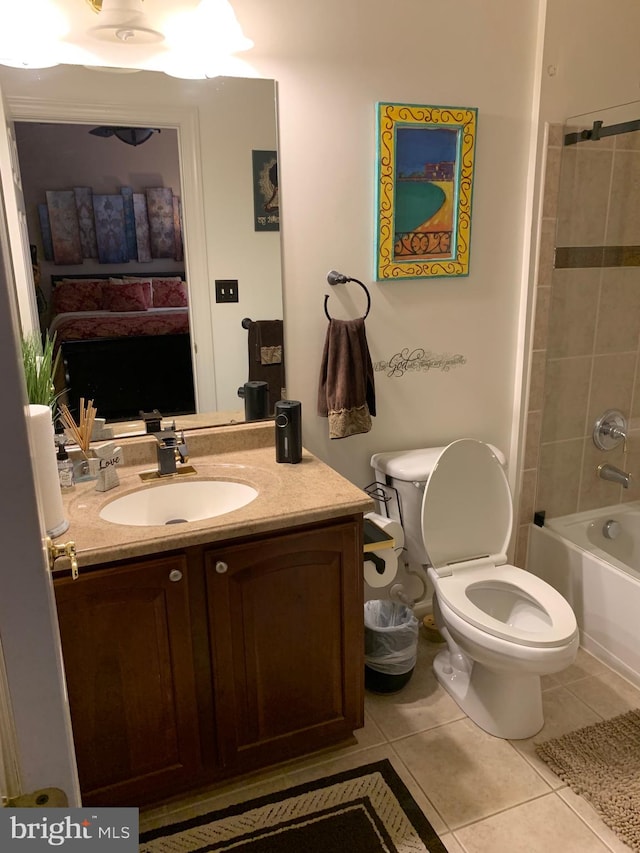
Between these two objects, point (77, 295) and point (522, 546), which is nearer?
point (77, 295)

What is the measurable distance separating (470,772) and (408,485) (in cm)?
91

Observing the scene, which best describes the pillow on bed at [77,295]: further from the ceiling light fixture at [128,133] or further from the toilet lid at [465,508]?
the toilet lid at [465,508]

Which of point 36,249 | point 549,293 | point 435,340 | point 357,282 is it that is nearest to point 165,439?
point 36,249

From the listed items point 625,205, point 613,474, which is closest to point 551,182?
point 625,205

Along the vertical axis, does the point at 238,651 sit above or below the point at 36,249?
below

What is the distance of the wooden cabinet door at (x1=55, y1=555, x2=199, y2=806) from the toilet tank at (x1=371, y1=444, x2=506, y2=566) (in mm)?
934

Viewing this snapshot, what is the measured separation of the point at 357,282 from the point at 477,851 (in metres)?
1.72

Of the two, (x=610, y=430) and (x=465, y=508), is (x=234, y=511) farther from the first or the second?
(x=610, y=430)

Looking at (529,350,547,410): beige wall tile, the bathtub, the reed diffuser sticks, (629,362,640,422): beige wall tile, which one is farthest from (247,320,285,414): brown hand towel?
(629,362,640,422): beige wall tile

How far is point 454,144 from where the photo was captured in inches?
87.2

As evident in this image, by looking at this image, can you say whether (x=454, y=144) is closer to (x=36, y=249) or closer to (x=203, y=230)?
(x=203, y=230)

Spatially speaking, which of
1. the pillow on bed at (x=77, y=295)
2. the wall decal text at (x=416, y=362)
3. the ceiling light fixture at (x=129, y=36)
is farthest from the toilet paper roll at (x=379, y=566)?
the ceiling light fixture at (x=129, y=36)

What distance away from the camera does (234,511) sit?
1.69 m

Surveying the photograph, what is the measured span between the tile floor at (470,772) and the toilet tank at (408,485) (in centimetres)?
50
